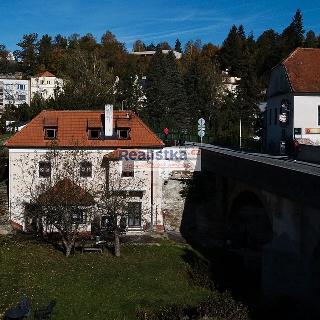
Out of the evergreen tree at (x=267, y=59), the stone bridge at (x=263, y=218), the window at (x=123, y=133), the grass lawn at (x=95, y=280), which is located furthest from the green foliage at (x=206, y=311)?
the evergreen tree at (x=267, y=59)

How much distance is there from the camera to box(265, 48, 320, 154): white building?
36.7m

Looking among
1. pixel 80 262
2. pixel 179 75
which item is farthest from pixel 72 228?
pixel 179 75

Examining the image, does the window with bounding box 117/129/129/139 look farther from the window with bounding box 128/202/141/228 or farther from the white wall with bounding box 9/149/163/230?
the window with bounding box 128/202/141/228

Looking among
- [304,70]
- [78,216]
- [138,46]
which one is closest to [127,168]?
[78,216]

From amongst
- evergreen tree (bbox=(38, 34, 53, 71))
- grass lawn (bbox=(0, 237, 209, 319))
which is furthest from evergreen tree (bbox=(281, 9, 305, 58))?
grass lawn (bbox=(0, 237, 209, 319))

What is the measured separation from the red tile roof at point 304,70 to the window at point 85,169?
14.9 metres

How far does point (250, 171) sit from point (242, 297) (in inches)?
215

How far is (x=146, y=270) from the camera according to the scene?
26.0m

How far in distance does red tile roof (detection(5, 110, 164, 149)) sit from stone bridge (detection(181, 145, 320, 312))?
412 centimetres

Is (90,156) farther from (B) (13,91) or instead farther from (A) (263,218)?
(B) (13,91)

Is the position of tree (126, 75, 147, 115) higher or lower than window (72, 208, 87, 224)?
higher

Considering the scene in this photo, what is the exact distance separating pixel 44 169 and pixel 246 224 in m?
12.7

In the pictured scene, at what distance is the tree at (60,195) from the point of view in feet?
94.1

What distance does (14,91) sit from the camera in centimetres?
10056
